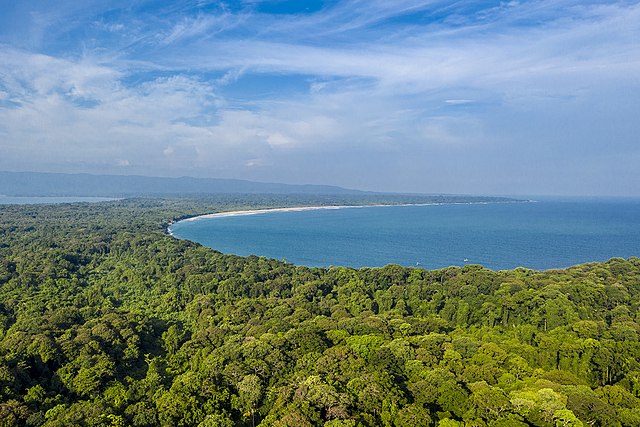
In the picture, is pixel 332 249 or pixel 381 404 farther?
pixel 332 249

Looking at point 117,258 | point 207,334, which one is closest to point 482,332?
point 207,334

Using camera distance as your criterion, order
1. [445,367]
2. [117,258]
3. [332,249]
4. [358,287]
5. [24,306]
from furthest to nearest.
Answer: [332,249] → [117,258] → [358,287] → [24,306] → [445,367]

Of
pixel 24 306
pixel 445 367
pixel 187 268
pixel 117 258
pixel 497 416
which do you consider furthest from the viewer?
pixel 117 258

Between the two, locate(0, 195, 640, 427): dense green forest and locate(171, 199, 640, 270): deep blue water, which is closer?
locate(0, 195, 640, 427): dense green forest

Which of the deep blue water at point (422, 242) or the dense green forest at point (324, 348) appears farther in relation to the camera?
the deep blue water at point (422, 242)

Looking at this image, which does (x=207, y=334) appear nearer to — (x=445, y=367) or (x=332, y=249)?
(x=445, y=367)

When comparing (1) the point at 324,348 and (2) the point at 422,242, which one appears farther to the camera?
(2) the point at 422,242

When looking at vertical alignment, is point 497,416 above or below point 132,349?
above

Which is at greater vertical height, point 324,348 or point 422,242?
point 324,348
